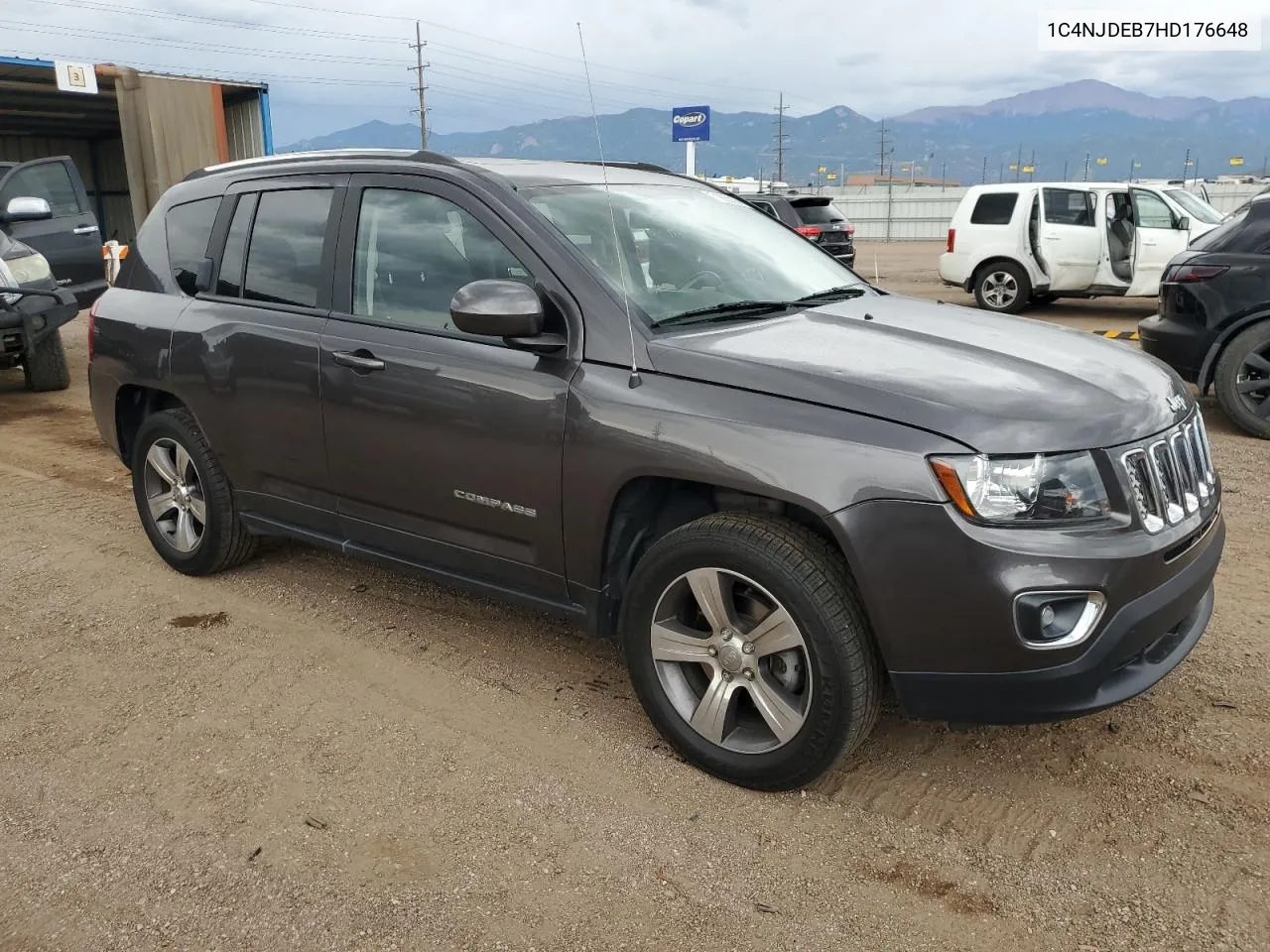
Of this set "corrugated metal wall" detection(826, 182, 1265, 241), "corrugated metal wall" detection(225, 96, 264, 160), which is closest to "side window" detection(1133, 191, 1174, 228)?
"corrugated metal wall" detection(225, 96, 264, 160)

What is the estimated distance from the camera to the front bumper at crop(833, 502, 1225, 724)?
2445 millimetres

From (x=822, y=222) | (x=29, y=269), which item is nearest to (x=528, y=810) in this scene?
(x=29, y=269)

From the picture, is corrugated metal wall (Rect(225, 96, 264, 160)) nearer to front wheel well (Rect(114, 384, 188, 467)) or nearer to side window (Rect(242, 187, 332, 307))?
front wheel well (Rect(114, 384, 188, 467))

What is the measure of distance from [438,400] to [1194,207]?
532 inches

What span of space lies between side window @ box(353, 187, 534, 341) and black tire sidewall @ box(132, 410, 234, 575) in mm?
1231

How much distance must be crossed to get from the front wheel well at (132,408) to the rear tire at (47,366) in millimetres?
4965

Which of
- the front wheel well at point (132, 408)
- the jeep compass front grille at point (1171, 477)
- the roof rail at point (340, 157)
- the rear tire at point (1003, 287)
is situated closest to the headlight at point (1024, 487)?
the jeep compass front grille at point (1171, 477)

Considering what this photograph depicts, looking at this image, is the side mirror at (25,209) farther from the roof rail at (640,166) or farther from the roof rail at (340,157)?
the roof rail at (640,166)

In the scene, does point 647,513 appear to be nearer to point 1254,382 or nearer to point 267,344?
point 267,344

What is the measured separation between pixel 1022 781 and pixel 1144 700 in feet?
2.40

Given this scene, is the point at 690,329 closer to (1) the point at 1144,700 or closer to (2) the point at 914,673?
(2) the point at 914,673

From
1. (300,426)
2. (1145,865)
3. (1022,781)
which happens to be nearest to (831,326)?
(1022,781)

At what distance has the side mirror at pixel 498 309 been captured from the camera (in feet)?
9.75

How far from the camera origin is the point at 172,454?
4555mm
